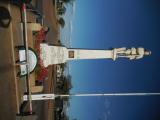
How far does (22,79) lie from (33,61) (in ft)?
1.43

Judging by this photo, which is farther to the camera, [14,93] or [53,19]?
[53,19]

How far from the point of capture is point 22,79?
5637 millimetres

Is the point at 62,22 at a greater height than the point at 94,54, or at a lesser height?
greater

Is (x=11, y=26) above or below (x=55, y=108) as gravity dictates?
above

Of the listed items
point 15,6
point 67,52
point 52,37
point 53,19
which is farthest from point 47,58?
point 53,19

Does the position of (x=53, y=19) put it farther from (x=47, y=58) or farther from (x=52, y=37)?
(x=47, y=58)

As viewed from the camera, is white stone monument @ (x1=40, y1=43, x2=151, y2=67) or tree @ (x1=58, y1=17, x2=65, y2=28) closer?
white stone monument @ (x1=40, y1=43, x2=151, y2=67)

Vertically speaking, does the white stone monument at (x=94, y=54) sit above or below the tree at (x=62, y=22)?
below

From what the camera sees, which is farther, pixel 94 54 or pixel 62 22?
pixel 62 22

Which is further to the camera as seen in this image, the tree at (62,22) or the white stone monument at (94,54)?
the tree at (62,22)

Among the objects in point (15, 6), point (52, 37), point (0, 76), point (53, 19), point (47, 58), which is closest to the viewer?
point (0, 76)

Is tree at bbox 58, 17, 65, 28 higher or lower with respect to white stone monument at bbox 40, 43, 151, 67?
higher

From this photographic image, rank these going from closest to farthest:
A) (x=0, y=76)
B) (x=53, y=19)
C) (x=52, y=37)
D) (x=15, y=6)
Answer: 1. (x=0, y=76)
2. (x=15, y=6)
3. (x=52, y=37)
4. (x=53, y=19)

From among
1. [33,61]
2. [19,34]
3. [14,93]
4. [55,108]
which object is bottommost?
[55,108]
